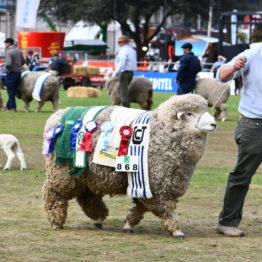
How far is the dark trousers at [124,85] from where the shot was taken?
2230 centimetres

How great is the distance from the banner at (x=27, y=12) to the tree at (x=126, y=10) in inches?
773

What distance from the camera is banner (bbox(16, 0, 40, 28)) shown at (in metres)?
41.4

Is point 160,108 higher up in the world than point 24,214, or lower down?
higher up

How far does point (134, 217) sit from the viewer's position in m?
8.30

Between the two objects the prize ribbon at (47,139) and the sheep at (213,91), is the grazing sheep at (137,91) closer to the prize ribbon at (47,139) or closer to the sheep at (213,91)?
the sheep at (213,91)

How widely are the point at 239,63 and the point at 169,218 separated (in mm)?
1514

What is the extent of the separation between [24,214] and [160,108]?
6.64ft

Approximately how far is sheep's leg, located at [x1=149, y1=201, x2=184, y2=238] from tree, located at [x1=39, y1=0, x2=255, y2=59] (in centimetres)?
5339

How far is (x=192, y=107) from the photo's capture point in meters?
8.02

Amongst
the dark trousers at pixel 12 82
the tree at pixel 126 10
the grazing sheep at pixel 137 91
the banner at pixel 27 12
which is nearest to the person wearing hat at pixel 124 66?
the grazing sheep at pixel 137 91

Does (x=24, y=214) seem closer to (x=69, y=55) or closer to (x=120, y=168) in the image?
(x=120, y=168)

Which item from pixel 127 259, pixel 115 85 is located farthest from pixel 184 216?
pixel 115 85

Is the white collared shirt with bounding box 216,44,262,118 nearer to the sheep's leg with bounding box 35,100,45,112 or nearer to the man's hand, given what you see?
the man's hand

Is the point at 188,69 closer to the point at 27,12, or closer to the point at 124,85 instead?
the point at 124,85
